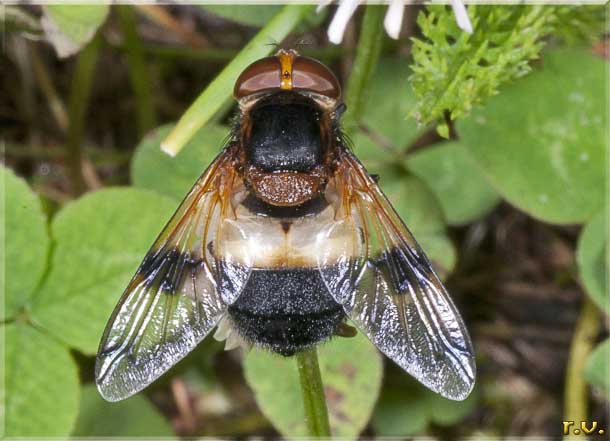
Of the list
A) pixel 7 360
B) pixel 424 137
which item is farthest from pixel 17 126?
pixel 424 137

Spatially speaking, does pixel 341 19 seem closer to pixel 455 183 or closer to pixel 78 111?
pixel 455 183

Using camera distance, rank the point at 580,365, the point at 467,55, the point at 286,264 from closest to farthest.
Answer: the point at 286,264
the point at 467,55
the point at 580,365

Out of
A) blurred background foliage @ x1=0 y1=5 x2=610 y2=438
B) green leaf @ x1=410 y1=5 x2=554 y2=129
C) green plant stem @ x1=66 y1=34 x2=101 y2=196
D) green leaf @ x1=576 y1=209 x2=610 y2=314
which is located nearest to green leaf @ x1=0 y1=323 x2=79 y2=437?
blurred background foliage @ x1=0 y1=5 x2=610 y2=438

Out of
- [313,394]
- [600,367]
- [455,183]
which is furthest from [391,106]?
[313,394]

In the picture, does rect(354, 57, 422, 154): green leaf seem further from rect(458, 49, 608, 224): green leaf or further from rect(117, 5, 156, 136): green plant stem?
rect(117, 5, 156, 136): green plant stem

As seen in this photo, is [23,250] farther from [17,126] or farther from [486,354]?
[486,354]

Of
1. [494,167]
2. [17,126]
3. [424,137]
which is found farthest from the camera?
[17,126]
